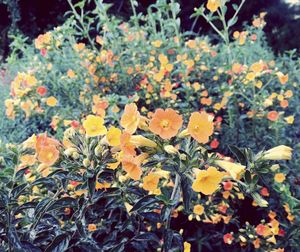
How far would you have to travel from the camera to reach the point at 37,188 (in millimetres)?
1918

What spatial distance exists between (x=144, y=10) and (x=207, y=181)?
22.5 feet

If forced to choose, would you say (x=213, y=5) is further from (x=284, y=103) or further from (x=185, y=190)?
(x=185, y=190)

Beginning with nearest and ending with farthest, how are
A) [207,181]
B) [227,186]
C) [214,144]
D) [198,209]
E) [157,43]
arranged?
[207,181]
[198,209]
[227,186]
[214,144]
[157,43]

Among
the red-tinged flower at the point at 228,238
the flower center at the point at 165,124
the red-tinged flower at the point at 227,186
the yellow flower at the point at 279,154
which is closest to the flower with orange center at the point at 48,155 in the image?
the flower center at the point at 165,124

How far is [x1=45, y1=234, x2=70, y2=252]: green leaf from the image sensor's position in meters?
1.38

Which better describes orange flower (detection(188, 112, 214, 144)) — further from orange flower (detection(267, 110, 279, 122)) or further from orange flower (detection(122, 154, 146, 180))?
orange flower (detection(267, 110, 279, 122))

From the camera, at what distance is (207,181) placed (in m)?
1.31

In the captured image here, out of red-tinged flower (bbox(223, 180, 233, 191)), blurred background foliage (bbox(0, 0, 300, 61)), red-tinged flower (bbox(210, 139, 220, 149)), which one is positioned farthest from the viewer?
blurred background foliage (bbox(0, 0, 300, 61))

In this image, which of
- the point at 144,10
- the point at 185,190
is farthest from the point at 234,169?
the point at 144,10

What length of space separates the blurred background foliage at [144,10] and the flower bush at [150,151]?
2.83 m

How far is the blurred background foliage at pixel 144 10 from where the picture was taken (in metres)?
6.77

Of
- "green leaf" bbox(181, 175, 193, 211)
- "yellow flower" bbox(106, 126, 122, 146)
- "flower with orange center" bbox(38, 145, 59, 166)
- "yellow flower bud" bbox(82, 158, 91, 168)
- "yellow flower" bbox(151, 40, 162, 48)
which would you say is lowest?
"yellow flower" bbox(151, 40, 162, 48)

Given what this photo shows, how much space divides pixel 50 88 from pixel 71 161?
1.89 metres

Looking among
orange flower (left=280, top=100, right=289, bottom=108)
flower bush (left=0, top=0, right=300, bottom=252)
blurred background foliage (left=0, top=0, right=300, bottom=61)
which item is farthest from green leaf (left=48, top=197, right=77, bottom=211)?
blurred background foliage (left=0, top=0, right=300, bottom=61)
